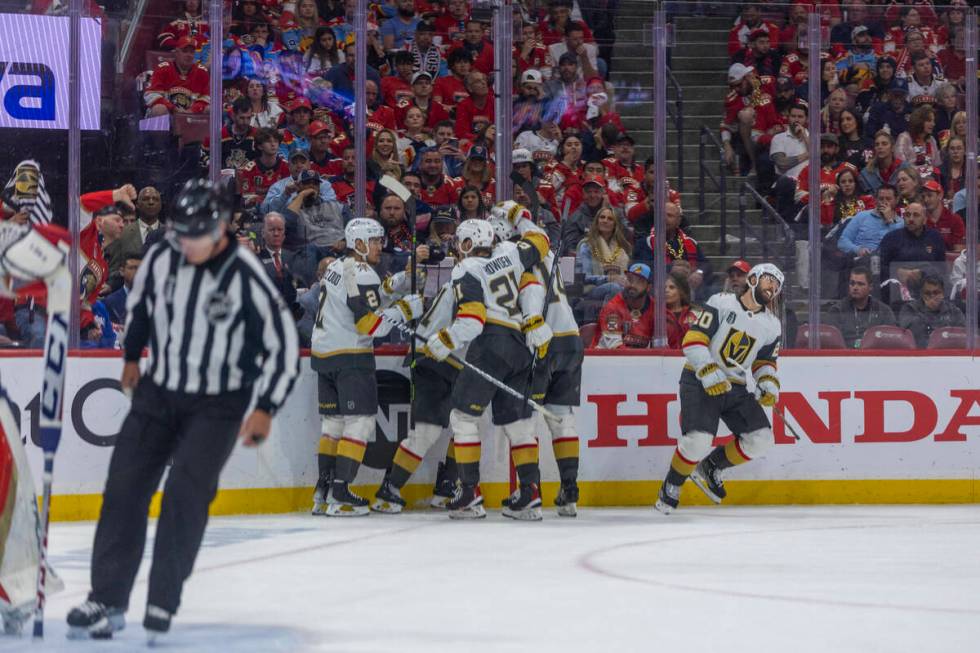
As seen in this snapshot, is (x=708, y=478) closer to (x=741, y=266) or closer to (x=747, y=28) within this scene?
(x=741, y=266)

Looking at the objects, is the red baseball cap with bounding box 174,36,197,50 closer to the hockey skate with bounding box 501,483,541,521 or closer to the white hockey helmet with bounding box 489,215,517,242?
the white hockey helmet with bounding box 489,215,517,242

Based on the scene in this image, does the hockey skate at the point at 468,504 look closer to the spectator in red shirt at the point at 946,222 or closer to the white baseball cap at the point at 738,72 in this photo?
the white baseball cap at the point at 738,72

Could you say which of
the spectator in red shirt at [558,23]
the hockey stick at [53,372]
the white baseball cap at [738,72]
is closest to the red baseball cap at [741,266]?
the white baseball cap at [738,72]

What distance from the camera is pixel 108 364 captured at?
24.8 feet

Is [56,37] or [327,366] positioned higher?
[56,37]

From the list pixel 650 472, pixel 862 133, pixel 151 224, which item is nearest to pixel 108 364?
pixel 151 224

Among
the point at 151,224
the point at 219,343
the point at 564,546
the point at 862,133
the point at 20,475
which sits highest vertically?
the point at 862,133

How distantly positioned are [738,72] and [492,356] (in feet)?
7.46

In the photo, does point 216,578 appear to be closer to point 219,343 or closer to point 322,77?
point 219,343

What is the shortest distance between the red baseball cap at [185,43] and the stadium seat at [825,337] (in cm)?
361

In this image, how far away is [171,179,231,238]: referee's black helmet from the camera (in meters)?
4.16

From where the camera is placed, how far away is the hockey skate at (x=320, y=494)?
7785 mm

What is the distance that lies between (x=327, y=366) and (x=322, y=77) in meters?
1.55

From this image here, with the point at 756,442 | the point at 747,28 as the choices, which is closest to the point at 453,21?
the point at 747,28
